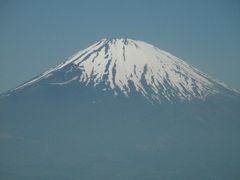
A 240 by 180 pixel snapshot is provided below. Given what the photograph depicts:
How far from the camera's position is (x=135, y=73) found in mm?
116500

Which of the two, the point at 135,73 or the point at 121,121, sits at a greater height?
the point at 135,73

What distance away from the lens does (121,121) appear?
99.9 metres

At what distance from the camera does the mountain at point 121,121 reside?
8050 cm

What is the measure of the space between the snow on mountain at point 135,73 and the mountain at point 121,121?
21cm

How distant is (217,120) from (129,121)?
53.3ft

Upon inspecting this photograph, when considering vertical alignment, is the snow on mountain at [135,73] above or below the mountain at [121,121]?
above

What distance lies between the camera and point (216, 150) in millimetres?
94750

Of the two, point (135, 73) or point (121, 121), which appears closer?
point (121, 121)

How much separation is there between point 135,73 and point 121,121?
62.4 ft

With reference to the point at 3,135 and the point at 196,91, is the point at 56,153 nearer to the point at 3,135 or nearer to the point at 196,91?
the point at 3,135

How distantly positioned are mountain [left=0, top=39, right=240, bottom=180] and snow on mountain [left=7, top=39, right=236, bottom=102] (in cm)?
21

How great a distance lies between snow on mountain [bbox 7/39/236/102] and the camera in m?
111

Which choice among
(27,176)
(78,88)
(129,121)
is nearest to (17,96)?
(78,88)

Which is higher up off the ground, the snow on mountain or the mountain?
the snow on mountain
